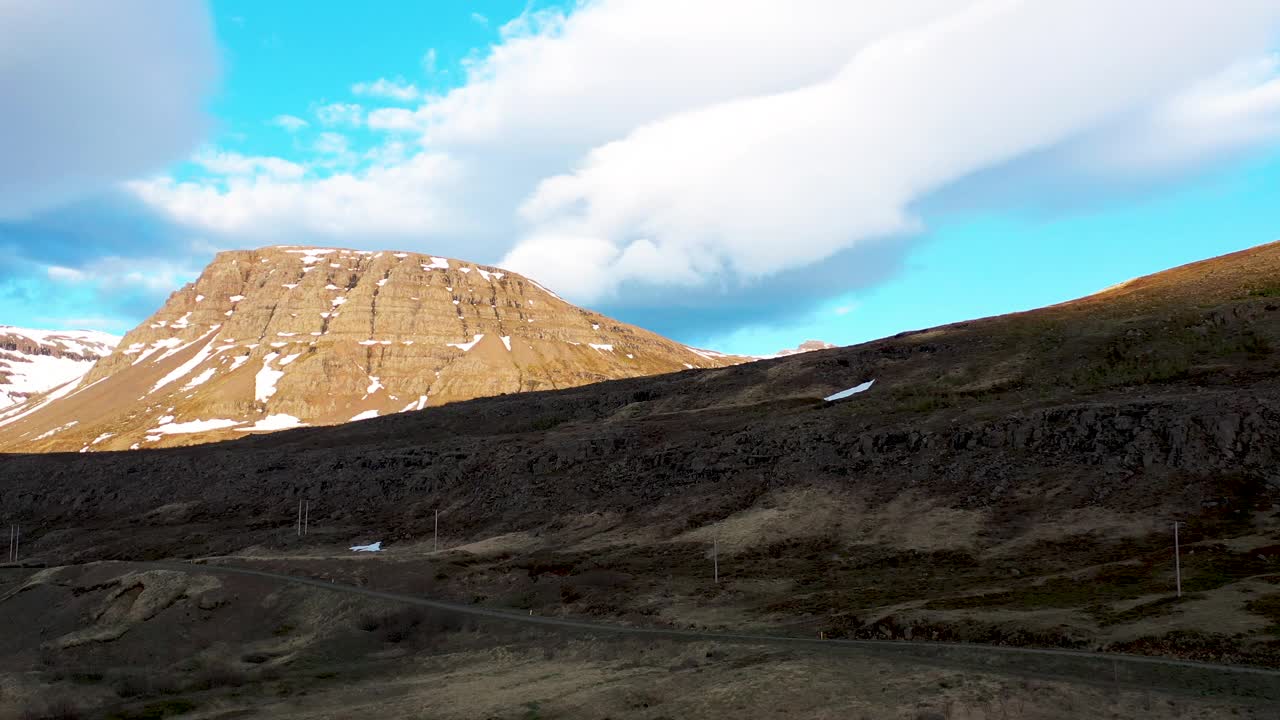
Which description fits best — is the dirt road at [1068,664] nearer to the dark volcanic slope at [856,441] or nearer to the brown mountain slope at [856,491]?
the brown mountain slope at [856,491]

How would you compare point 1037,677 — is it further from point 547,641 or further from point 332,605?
point 332,605

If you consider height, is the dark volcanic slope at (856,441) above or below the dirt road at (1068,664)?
above

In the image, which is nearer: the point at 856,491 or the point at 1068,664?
the point at 1068,664

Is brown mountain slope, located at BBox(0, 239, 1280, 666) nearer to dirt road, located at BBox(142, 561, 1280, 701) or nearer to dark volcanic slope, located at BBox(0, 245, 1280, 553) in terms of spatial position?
dark volcanic slope, located at BBox(0, 245, 1280, 553)

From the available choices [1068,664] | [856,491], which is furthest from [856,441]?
[1068,664]

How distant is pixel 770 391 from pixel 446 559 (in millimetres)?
50924

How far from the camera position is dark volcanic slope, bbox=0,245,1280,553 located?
180 ft

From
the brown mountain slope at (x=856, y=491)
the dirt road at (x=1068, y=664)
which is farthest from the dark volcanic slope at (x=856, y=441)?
the dirt road at (x=1068, y=664)

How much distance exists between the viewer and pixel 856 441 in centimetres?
6919

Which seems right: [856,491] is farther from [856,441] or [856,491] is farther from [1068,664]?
[1068,664]

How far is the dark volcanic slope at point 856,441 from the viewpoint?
5481cm

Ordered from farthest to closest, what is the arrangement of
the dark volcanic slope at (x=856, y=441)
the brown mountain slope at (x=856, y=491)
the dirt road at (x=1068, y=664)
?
the dark volcanic slope at (x=856, y=441) → the brown mountain slope at (x=856, y=491) → the dirt road at (x=1068, y=664)

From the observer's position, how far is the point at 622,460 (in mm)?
79812

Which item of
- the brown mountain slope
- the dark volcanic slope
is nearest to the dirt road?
the brown mountain slope
